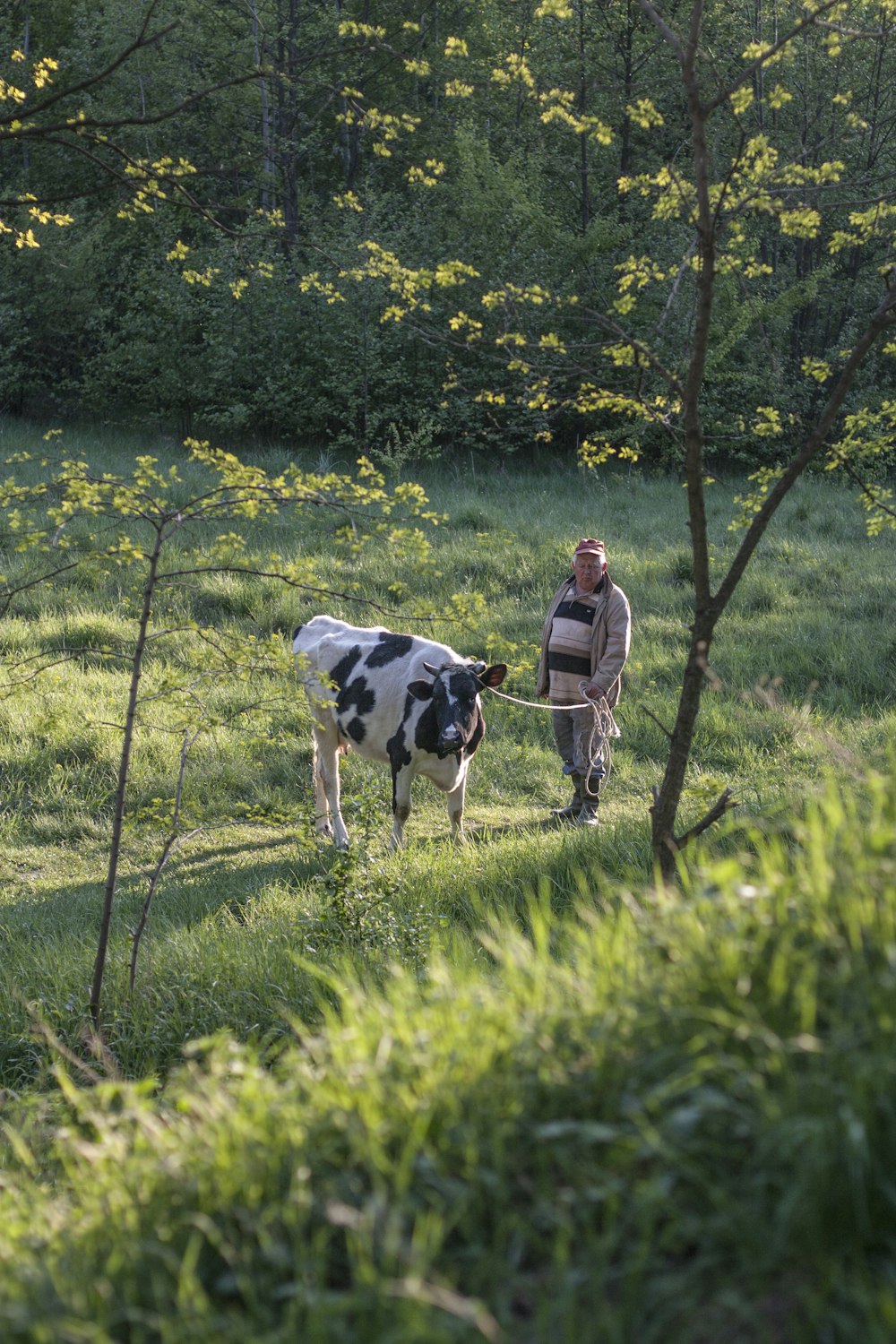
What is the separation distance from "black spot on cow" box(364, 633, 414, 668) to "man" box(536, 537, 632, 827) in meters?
1.17

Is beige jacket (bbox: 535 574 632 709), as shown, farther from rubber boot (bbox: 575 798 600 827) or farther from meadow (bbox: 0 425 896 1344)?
meadow (bbox: 0 425 896 1344)

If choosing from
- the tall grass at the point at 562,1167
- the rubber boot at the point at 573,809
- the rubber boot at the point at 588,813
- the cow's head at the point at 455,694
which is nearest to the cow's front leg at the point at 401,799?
the cow's head at the point at 455,694

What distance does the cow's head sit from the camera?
31.3ft

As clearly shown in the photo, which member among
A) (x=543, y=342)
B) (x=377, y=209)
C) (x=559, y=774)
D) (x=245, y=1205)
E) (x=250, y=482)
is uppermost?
(x=377, y=209)

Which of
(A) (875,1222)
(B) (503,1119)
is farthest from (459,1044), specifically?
(A) (875,1222)

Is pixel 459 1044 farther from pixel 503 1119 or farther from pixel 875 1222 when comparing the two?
pixel 875 1222

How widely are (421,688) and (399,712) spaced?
23.9 inches

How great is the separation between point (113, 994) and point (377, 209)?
77.2 feet

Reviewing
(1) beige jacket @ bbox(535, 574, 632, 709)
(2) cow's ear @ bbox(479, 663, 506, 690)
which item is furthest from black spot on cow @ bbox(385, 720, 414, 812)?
(1) beige jacket @ bbox(535, 574, 632, 709)

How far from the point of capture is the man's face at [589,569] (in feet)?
34.3

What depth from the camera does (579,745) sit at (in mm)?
10805

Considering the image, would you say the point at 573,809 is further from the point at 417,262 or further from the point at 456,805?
the point at 417,262

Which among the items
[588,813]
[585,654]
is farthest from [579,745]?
[585,654]

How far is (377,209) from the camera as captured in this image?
88.6ft
